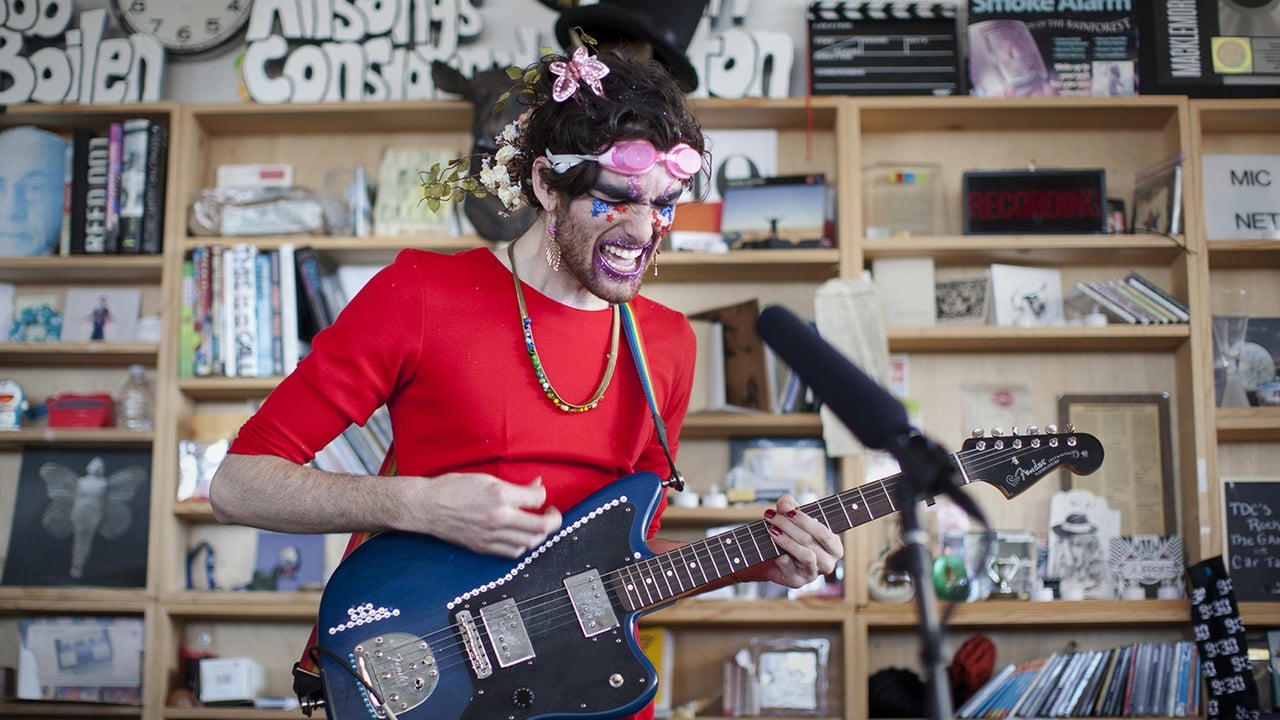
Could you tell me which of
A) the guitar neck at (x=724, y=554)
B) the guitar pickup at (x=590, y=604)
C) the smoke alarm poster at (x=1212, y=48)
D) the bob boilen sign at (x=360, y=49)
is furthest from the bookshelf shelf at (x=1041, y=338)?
the guitar pickup at (x=590, y=604)

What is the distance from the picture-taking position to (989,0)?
339 cm

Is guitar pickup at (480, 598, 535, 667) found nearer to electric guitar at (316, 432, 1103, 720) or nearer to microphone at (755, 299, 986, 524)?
electric guitar at (316, 432, 1103, 720)

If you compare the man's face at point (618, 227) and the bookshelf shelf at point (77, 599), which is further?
the bookshelf shelf at point (77, 599)

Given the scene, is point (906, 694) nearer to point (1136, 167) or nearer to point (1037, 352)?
point (1037, 352)

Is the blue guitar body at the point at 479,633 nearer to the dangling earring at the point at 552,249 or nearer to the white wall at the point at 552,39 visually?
the dangling earring at the point at 552,249

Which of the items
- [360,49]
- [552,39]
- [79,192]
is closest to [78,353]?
[79,192]

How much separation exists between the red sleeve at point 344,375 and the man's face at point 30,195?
2.22 m

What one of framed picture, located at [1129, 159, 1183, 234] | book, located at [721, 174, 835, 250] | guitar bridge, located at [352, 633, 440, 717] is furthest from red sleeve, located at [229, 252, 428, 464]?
framed picture, located at [1129, 159, 1183, 234]

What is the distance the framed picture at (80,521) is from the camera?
3385mm

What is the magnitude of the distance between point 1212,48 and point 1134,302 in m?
0.78

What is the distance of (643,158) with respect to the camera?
5.71 feet

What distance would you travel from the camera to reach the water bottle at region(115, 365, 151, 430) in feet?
11.3

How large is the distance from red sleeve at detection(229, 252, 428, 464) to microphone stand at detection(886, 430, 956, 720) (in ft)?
2.92

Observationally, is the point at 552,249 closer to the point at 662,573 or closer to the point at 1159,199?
the point at 662,573
